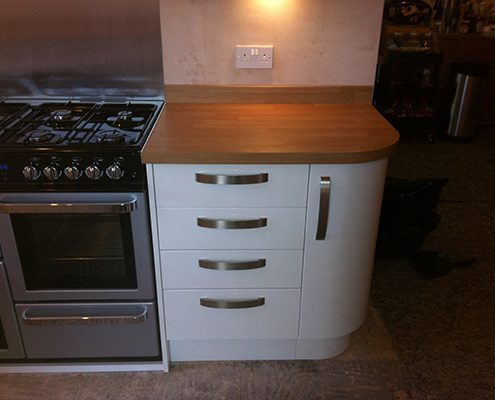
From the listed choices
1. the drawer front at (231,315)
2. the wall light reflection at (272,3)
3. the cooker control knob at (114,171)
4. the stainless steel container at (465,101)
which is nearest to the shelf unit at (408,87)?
the stainless steel container at (465,101)

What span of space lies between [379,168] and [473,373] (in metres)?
0.95

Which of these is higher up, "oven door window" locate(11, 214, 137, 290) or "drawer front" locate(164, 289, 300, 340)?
"oven door window" locate(11, 214, 137, 290)

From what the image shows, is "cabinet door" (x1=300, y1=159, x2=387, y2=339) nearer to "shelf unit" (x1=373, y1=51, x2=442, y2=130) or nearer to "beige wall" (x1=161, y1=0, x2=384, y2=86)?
"beige wall" (x1=161, y1=0, x2=384, y2=86)

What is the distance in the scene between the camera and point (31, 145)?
1.50 m

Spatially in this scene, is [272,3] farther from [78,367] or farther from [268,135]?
[78,367]

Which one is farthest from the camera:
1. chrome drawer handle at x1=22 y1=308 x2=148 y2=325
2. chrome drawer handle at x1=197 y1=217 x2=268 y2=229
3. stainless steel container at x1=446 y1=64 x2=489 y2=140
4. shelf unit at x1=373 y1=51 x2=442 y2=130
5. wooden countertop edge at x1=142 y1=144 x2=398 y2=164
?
stainless steel container at x1=446 y1=64 x2=489 y2=140

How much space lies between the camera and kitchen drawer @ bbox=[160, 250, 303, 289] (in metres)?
1.65

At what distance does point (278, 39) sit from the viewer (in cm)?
195

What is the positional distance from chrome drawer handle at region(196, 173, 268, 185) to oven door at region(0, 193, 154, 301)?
0.69ft

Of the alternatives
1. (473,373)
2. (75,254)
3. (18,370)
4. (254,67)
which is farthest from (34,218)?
(473,373)

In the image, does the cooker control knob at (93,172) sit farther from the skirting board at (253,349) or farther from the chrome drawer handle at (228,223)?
the skirting board at (253,349)

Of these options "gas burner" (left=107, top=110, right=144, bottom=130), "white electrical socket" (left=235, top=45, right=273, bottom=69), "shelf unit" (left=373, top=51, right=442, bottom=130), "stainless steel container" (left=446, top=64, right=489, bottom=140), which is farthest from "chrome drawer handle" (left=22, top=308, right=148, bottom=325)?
"stainless steel container" (left=446, top=64, right=489, bottom=140)

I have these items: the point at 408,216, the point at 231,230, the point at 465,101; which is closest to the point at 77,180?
the point at 231,230

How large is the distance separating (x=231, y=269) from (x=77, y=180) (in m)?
0.59
